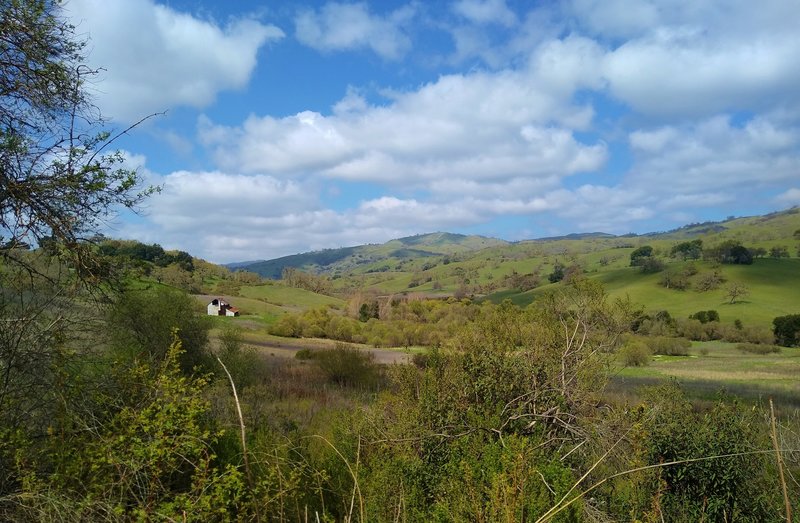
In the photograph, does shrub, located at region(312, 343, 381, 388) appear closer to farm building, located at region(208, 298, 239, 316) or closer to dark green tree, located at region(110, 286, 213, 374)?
dark green tree, located at region(110, 286, 213, 374)

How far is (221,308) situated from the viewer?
2731 inches

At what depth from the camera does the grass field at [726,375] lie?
24875 millimetres

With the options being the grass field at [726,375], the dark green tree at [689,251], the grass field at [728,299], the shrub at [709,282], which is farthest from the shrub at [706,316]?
the dark green tree at [689,251]

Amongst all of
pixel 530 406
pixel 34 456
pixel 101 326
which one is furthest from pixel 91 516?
pixel 530 406

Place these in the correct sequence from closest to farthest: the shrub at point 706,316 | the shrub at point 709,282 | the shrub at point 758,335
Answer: the shrub at point 758,335
the shrub at point 706,316
the shrub at point 709,282

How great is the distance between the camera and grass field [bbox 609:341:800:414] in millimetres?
24875

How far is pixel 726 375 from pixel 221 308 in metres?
58.6

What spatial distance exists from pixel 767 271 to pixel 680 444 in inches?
4566

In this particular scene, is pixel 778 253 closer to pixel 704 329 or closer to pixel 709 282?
pixel 709 282

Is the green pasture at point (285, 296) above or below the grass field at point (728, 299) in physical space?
above

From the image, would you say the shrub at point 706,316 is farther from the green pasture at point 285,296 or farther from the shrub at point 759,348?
the green pasture at point 285,296

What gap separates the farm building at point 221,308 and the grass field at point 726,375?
49.1m

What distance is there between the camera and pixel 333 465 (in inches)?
277

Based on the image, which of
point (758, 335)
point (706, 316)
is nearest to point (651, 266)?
point (706, 316)
